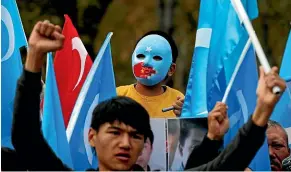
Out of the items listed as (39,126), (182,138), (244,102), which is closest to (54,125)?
(182,138)

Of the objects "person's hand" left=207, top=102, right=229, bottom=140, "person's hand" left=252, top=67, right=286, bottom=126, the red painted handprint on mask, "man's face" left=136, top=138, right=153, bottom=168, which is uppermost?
"person's hand" left=252, top=67, right=286, bottom=126

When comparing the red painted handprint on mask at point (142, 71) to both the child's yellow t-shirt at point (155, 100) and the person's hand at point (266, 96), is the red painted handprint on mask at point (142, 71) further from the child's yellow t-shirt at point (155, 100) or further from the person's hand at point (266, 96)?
the person's hand at point (266, 96)

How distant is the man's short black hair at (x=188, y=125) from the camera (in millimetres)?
7501

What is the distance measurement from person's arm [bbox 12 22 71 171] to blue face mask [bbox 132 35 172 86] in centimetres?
279

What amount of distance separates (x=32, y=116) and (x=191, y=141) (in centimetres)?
126

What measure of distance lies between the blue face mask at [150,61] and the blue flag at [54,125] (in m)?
1.20

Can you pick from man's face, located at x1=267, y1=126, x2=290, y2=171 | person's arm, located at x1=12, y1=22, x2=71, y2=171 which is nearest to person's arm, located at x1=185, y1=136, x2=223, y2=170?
person's arm, located at x1=12, y1=22, x2=71, y2=171

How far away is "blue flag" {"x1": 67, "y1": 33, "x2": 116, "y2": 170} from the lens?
327 inches

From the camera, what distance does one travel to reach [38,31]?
6496mm

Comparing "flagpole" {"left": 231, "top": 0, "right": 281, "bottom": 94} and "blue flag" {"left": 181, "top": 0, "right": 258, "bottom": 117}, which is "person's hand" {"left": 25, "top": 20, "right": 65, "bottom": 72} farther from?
"blue flag" {"left": 181, "top": 0, "right": 258, "bottom": 117}

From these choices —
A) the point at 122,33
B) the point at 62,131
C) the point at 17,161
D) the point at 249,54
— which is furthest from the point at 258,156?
the point at 122,33

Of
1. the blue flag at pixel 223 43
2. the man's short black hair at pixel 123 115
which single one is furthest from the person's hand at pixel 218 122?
the blue flag at pixel 223 43

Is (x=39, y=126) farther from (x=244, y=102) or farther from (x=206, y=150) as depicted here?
(x=244, y=102)

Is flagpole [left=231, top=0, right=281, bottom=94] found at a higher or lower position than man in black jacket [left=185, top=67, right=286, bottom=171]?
higher
